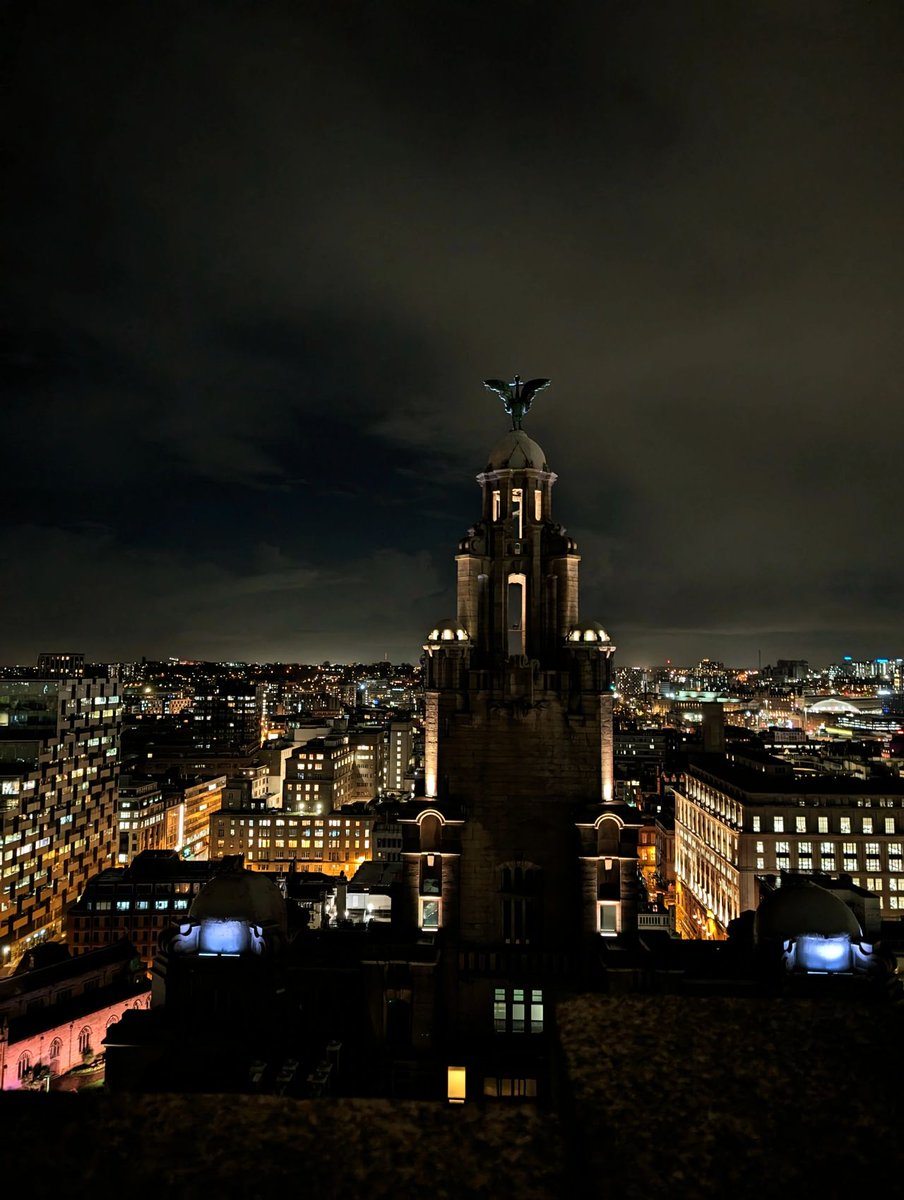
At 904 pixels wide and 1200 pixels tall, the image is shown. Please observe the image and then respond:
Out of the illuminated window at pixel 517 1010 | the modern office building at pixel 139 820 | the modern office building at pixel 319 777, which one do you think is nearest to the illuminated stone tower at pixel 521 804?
the illuminated window at pixel 517 1010

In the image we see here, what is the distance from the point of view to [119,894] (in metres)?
78.4

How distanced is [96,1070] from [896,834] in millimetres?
77013

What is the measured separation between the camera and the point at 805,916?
2469cm

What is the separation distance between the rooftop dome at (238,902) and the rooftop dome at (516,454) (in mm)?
17655

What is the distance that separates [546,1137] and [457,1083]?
17.7 metres

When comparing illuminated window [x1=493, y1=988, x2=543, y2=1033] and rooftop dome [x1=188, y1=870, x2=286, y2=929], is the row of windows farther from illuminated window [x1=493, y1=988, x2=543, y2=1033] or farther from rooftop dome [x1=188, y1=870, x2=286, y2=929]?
rooftop dome [x1=188, y1=870, x2=286, y2=929]

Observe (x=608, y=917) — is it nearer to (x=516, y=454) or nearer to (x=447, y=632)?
(x=447, y=632)

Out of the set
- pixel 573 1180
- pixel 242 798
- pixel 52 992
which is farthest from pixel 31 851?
Result: pixel 573 1180

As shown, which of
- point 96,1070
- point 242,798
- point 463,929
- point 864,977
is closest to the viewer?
point 864,977

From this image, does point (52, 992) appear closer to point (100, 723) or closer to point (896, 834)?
point (100, 723)

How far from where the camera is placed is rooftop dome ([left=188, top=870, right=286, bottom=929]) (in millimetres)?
25359

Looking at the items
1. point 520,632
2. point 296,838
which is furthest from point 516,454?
point 296,838

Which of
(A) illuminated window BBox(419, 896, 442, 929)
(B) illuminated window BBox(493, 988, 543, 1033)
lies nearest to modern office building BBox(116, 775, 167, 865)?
(A) illuminated window BBox(419, 896, 442, 929)

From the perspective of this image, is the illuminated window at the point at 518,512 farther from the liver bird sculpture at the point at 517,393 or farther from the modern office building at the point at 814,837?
the modern office building at the point at 814,837
